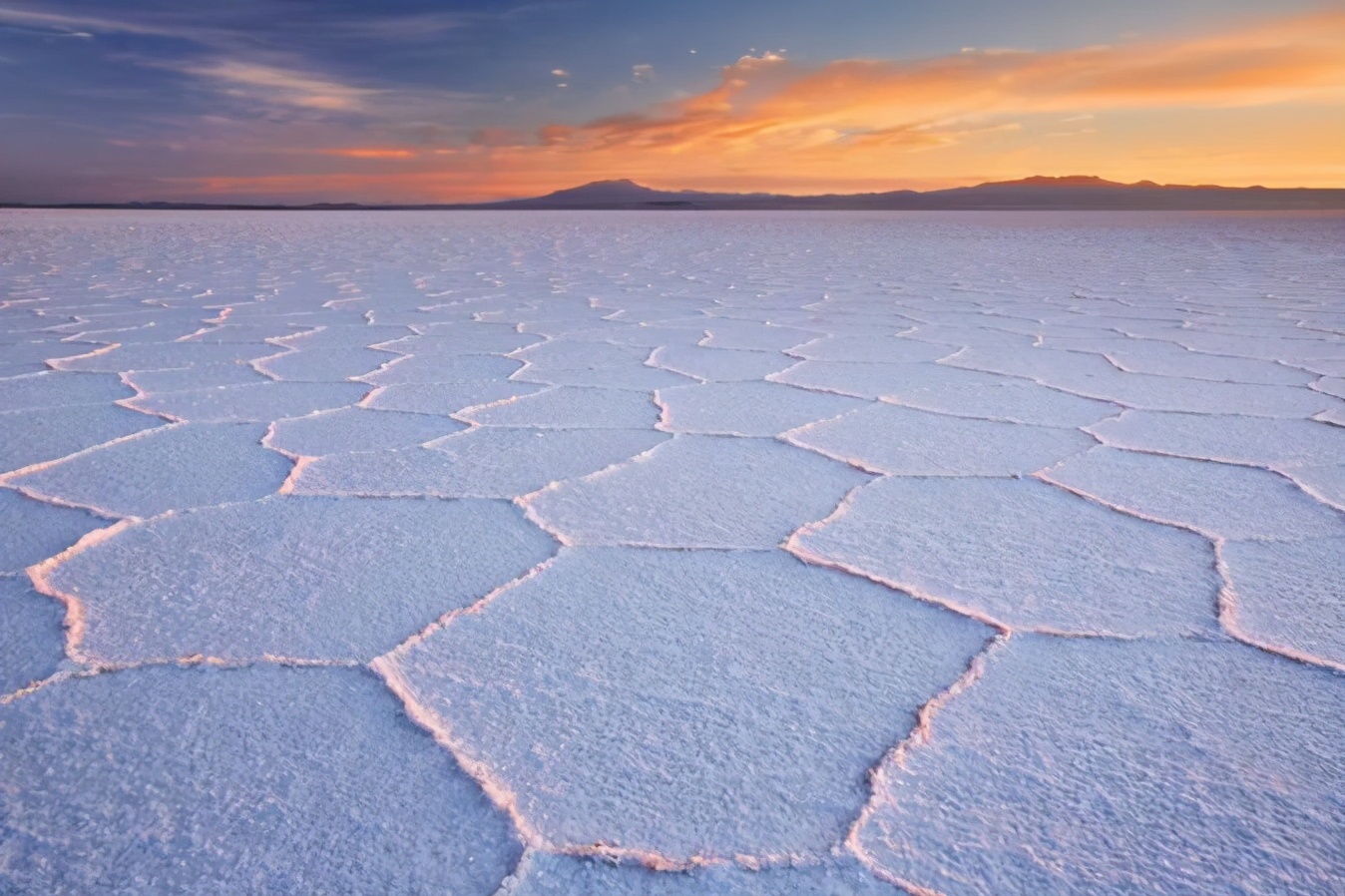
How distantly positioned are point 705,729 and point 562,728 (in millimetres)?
127

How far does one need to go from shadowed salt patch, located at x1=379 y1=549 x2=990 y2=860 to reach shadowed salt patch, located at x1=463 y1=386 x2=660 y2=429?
720 mm

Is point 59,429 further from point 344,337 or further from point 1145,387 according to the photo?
point 1145,387

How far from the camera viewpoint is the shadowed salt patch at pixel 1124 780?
0.68 metres

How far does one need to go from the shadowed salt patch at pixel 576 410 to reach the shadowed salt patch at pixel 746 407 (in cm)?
6

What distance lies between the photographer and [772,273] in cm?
586

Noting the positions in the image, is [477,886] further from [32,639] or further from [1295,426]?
[1295,426]

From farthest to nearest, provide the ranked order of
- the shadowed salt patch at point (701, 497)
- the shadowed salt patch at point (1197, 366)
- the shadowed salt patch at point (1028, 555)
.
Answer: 1. the shadowed salt patch at point (1197, 366)
2. the shadowed salt patch at point (701, 497)
3. the shadowed salt patch at point (1028, 555)

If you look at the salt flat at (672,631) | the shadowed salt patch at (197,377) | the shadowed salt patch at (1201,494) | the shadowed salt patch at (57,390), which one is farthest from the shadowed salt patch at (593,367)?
the shadowed salt patch at (1201,494)

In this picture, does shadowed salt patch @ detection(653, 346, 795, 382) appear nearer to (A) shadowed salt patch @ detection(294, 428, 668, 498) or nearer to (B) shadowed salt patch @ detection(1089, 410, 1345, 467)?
(A) shadowed salt patch @ detection(294, 428, 668, 498)

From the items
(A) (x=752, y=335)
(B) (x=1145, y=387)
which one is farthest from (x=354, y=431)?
(B) (x=1145, y=387)

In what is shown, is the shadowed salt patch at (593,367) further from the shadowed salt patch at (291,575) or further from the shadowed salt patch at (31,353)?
A: the shadowed salt patch at (31,353)

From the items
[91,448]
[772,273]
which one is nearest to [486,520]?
[91,448]

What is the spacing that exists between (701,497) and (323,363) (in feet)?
5.04

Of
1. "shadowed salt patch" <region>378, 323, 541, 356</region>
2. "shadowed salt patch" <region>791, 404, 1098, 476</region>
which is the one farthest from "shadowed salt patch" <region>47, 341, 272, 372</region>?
"shadowed salt patch" <region>791, 404, 1098, 476</region>
